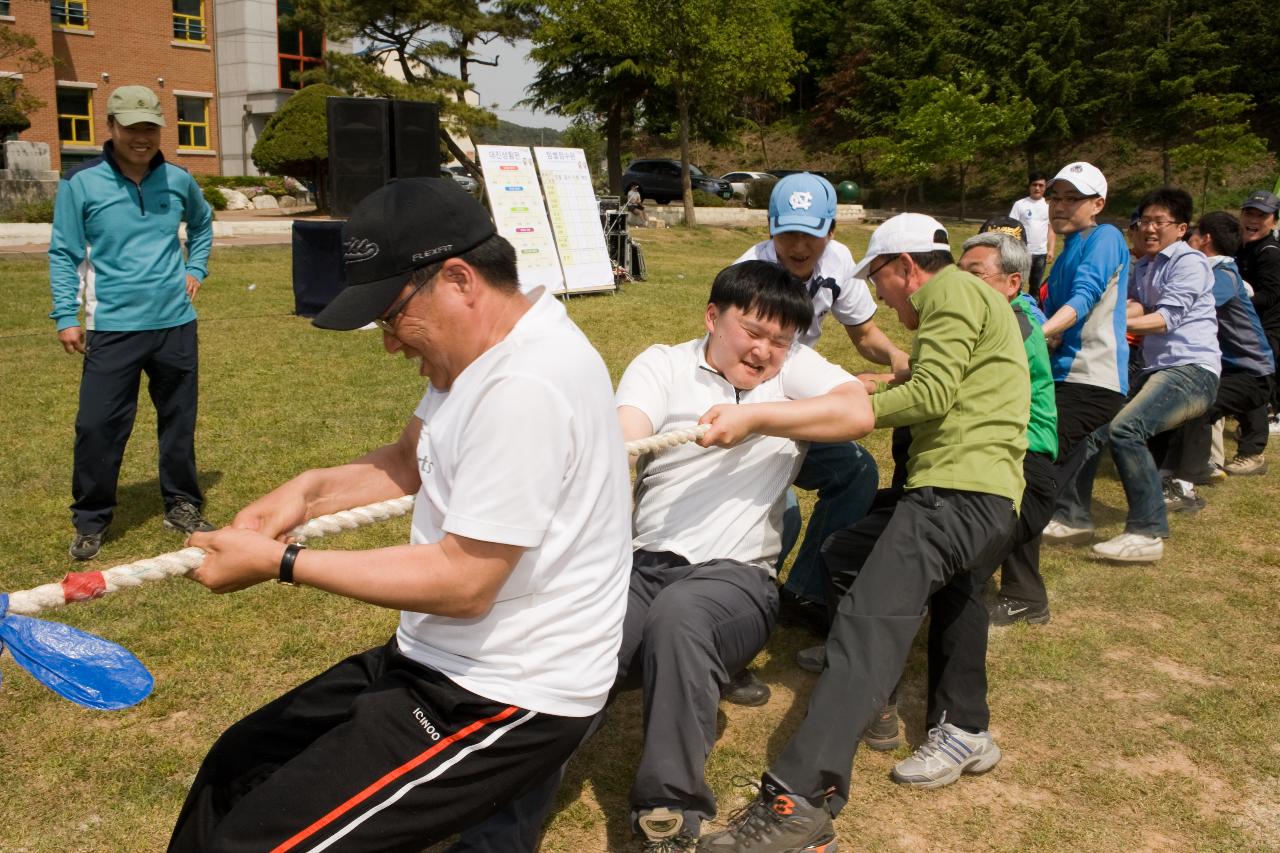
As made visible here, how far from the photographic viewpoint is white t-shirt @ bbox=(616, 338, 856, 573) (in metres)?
3.48

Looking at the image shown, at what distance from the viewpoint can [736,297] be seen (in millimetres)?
3457

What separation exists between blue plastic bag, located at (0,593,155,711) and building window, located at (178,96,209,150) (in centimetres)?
4177

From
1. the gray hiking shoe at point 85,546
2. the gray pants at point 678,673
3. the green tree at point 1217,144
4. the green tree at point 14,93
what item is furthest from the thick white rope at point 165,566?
the green tree at point 1217,144

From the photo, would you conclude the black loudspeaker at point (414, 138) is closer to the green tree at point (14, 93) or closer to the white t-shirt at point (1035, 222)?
the white t-shirt at point (1035, 222)

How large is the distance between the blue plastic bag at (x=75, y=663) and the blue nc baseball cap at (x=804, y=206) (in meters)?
3.01

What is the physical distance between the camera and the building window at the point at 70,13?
3525 cm

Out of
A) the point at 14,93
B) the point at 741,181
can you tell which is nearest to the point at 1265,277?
the point at 14,93

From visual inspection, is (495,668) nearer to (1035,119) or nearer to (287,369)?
(287,369)

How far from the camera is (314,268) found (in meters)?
12.8

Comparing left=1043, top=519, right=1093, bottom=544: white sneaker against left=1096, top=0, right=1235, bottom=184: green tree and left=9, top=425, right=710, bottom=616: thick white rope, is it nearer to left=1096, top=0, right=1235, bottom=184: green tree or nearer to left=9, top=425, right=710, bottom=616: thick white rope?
left=9, top=425, right=710, bottom=616: thick white rope

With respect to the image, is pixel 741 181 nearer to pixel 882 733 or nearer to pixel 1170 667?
pixel 1170 667

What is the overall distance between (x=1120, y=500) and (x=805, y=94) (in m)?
55.0

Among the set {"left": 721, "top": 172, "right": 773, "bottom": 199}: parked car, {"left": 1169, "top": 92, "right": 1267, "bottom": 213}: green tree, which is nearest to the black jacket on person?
{"left": 1169, "top": 92, "right": 1267, "bottom": 213}: green tree

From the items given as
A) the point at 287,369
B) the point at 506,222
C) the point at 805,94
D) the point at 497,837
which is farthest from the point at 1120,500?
the point at 805,94
